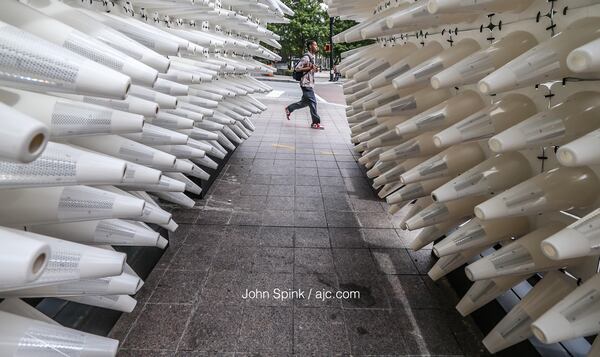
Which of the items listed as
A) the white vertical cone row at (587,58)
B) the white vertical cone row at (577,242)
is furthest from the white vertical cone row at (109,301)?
the white vertical cone row at (587,58)

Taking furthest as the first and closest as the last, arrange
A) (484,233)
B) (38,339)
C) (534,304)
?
(484,233), (534,304), (38,339)

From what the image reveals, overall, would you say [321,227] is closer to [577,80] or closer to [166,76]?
[166,76]

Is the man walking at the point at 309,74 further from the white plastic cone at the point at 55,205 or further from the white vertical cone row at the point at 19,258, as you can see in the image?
A: the white vertical cone row at the point at 19,258

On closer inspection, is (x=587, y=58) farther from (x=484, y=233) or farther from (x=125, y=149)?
(x=125, y=149)

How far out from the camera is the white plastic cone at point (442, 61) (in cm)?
246

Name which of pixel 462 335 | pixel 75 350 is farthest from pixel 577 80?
pixel 75 350

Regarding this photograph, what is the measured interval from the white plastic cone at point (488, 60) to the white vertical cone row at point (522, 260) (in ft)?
3.03

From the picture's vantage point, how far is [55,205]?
1671 millimetres

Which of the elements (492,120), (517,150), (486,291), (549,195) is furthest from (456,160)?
(486,291)

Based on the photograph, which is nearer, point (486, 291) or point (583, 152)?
point (583, 152)

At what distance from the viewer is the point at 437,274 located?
9.68 ft

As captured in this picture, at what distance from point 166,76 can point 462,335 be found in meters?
3.28

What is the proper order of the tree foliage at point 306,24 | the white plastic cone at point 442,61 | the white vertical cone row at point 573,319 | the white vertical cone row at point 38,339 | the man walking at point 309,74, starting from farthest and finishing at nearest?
the tree foliage at point 306,24, the man walking at point 309,74, the white plastic cone at point 442,61, the white vertical cone row at point 573,319, the white vertical cone row at point 38,339

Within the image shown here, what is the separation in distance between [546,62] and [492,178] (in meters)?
0.70
